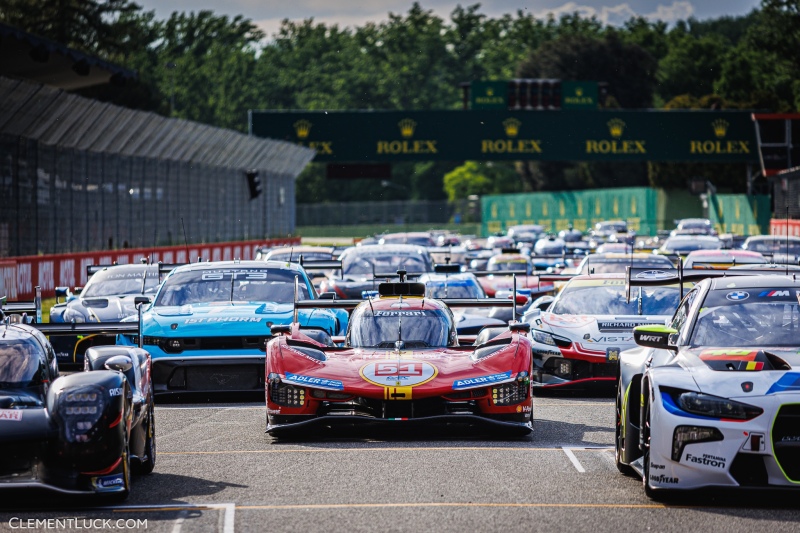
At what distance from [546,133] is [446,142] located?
14.3ft

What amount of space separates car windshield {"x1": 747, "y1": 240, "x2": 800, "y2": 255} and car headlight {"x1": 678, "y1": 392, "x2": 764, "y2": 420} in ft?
75.8

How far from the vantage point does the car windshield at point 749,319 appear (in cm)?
978

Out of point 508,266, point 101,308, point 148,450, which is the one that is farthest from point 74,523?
point 508,266

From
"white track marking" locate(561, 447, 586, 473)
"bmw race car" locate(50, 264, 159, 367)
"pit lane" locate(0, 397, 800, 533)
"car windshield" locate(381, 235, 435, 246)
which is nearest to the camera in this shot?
"pit lane" locate(0, 397, 800, 533)

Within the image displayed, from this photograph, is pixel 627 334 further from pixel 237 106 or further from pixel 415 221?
pixel 237 106

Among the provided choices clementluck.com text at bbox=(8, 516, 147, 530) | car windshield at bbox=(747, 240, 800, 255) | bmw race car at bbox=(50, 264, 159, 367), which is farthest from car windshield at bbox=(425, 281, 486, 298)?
clementluck.com text at bbox=(8, 516, 147, 530)

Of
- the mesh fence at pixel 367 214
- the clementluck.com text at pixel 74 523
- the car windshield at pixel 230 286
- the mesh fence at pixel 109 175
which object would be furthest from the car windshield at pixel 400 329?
the mesh fence at pixel 367 214

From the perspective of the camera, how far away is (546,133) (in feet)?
232

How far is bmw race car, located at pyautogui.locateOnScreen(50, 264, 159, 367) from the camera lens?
15.9 meters

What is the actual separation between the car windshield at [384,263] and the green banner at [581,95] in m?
57.1

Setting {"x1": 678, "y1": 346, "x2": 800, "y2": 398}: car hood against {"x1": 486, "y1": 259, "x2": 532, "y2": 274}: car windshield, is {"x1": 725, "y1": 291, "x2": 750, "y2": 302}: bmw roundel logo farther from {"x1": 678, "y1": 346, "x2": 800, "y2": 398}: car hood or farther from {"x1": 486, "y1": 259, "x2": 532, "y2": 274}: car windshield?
{"x1": 486, "y1": 259, "x2": 532, "y2": 274}: car windshield

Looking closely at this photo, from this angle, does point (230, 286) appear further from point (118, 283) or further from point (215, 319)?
point (118, 283)

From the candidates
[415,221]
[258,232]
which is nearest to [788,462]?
[258,232]

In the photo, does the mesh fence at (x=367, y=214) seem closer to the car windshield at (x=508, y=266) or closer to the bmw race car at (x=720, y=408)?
the car windshield at (x=508, y=266)
